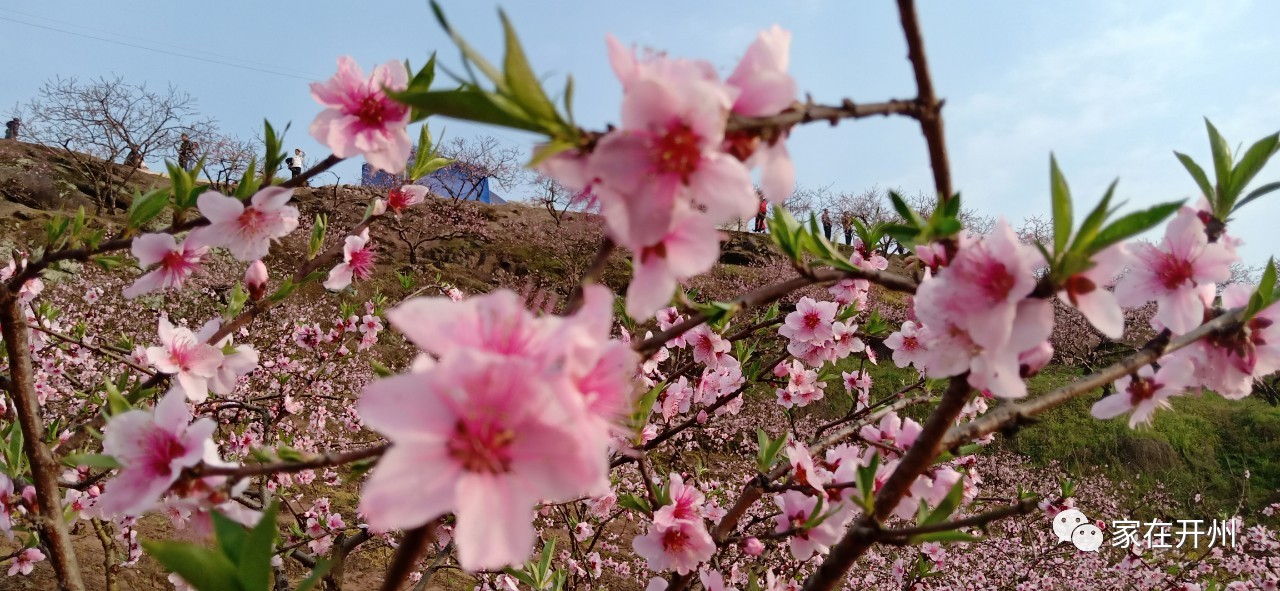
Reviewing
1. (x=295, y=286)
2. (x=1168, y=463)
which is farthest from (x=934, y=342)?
(x=1168, y=463)

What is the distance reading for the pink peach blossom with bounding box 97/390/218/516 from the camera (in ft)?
2.37

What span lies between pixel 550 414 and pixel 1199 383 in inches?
42.7

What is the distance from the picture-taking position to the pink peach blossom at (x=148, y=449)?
72 centimetres

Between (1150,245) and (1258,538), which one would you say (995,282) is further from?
(1258,538)

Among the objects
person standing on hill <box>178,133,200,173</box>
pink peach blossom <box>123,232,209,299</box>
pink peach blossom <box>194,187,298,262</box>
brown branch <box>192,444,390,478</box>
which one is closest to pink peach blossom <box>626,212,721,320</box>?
brown branch <box>192,444,390,478</box>

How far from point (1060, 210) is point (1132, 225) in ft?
0.22

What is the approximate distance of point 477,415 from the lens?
459 mm

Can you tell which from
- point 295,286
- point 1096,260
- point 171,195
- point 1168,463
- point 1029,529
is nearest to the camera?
point 1096,260

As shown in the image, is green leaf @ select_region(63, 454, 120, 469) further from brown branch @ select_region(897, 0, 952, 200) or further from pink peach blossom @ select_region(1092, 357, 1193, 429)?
pink peach blossom @ select_region(1092, 357, 1193, 429)

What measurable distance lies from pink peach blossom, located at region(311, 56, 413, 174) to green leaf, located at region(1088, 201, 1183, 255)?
37.3 inches

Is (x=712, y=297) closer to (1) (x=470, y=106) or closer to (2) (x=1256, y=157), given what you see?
(2) (x=1256, y=157)

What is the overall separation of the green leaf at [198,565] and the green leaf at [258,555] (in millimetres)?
14

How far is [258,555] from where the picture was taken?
1.81ft

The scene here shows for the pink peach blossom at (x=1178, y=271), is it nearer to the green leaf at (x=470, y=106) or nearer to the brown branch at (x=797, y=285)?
the brown branch at (x=797, y=285)
